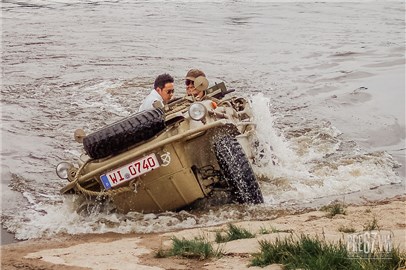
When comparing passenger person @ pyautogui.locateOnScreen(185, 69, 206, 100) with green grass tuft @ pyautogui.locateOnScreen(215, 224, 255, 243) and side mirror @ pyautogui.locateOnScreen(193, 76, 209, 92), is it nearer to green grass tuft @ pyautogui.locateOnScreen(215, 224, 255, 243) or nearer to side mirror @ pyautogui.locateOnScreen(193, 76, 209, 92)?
side mirror @ pyautogui.locateOnScreen(193, 76, 209, 92)

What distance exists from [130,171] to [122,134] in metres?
0.42

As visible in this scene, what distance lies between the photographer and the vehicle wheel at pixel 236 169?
7344 millimetres

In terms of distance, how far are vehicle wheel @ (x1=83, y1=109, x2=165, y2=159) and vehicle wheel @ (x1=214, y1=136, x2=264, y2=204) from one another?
79 centimetres

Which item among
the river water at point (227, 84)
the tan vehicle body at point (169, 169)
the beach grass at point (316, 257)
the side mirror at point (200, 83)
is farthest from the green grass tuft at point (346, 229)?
the side mirror at point (200, 83)

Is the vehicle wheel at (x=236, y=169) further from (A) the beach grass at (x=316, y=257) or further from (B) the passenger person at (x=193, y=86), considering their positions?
(A) the beach grass at (x=316, y=257)

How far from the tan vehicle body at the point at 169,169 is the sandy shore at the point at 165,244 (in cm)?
56

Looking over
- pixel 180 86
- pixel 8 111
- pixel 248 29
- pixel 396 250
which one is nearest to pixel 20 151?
pixel 8 111

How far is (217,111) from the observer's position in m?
7.96

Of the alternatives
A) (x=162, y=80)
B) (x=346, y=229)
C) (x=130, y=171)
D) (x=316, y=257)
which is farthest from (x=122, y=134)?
(x=316, y=257)

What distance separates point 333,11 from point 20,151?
27079 mm

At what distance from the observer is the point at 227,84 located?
17719mm

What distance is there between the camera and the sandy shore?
5309 millimetres

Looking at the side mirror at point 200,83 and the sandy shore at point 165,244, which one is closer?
the sandy shore at point 165,244

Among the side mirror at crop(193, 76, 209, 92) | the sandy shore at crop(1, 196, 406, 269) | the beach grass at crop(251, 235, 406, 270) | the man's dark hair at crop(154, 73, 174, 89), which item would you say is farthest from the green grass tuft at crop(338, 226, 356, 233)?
the man's dark hair at crop(154, 73, 174, 89)
